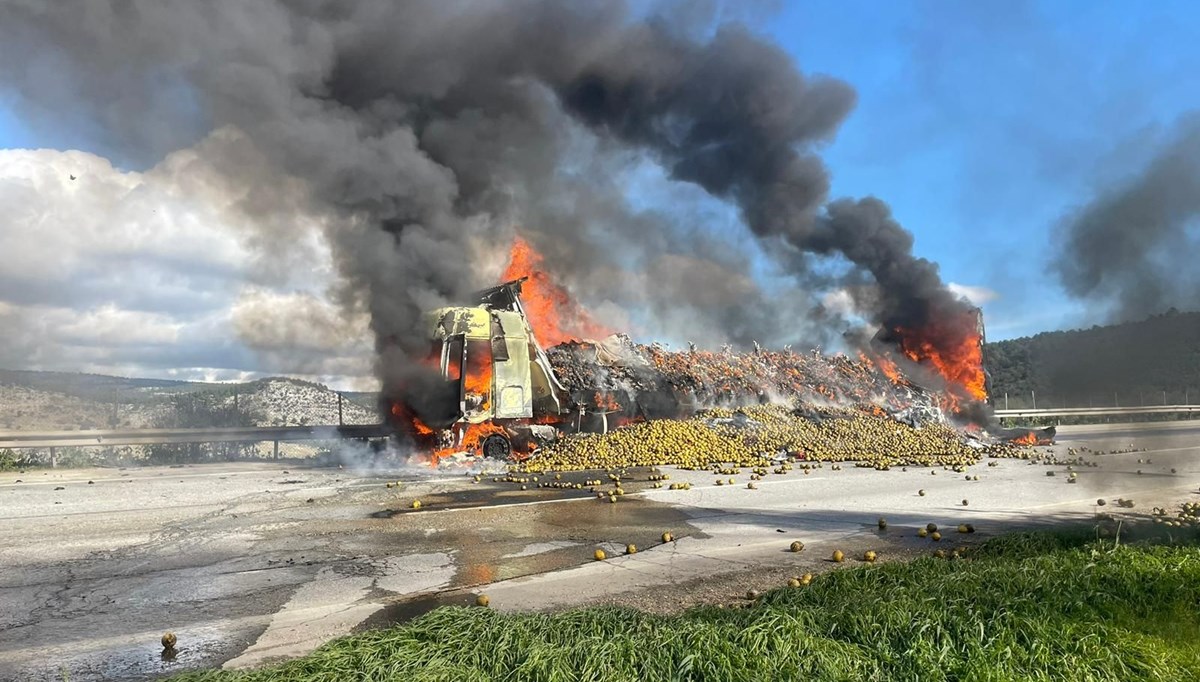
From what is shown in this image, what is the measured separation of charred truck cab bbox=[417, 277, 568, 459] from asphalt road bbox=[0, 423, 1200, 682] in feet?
8.74

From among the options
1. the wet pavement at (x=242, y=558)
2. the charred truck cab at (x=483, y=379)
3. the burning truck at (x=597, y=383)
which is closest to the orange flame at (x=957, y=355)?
the burning truck at (x=597, y=383)

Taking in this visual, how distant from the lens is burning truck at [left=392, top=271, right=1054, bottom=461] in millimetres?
17438

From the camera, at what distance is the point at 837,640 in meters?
3.74

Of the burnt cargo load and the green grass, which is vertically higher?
the burnt cargo load

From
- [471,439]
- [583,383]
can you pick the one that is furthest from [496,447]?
[583,383]

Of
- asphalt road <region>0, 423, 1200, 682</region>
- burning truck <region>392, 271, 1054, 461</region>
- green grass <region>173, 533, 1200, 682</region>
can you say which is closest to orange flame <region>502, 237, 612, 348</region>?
burning truck <region>392, 271, 1054, 461</region>

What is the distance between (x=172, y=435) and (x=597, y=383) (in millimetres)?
12484

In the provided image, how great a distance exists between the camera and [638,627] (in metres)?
3.91

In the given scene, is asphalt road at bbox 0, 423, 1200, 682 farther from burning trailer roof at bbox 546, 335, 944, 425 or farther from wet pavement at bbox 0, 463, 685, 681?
burning trailer roof at bbox 546, 335, 944, 425

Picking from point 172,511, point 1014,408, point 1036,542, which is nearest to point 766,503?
point 1036,542

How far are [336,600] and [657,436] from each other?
12907mm

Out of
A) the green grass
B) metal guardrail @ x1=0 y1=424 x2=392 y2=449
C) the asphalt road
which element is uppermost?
metal guardrail @ x1=0 y1=424 x2=392 y2=449

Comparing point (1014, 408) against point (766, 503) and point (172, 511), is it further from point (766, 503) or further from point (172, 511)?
point (172, 511)

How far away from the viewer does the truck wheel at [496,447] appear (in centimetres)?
1739
